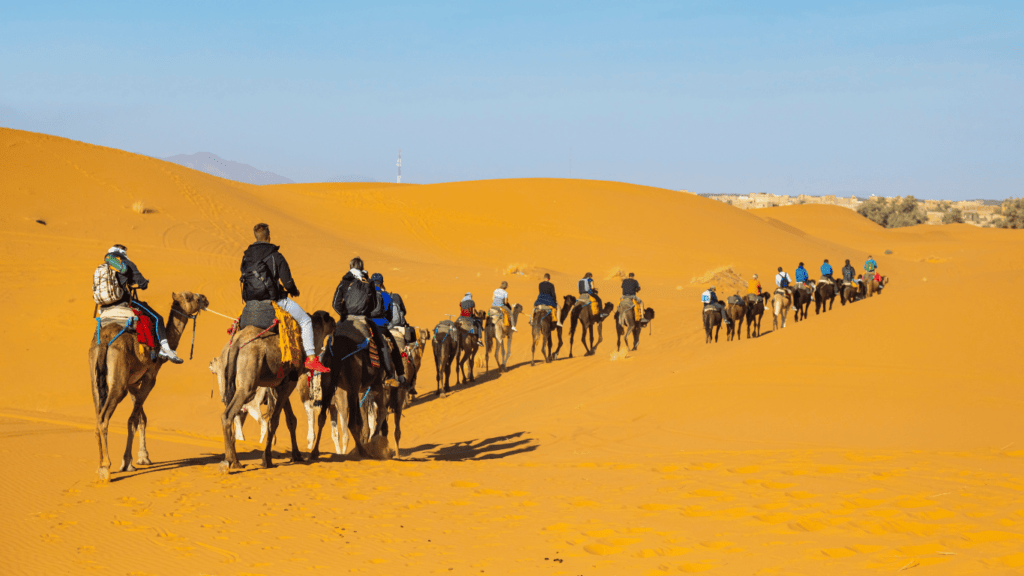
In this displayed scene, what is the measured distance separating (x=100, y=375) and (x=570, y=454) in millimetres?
5722

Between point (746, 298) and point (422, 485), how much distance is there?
17.2 m

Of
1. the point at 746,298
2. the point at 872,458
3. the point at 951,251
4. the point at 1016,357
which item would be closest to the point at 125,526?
the point at 872,458

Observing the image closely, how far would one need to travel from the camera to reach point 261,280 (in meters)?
8.66

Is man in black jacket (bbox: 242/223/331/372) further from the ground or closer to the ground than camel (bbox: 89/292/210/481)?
further from the ground

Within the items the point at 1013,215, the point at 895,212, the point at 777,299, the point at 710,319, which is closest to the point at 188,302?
the point at 710,319

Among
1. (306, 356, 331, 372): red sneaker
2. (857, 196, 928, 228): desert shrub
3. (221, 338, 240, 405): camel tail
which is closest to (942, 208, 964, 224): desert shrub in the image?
(857, 196, 928, 228): desert shrub

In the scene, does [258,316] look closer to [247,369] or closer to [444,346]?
[247,369]

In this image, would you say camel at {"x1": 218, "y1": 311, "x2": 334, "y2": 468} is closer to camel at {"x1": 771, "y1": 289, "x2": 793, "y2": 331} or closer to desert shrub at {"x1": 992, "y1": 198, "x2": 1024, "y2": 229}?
camel at {"x1": 771, "y1": 289, "x2": 793, "y2": 331}

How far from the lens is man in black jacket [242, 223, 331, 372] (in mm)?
8664

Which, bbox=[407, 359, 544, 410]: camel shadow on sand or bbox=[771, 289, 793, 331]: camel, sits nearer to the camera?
bbox=[407, 359, 544, 410]: camel shadow on sand

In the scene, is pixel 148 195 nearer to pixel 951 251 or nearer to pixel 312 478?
pixel 312 478

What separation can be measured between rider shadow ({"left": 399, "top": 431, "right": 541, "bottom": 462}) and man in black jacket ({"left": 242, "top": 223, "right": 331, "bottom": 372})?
2.47 m

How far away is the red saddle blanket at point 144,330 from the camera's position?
8883 mm

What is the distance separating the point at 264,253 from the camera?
8.68 m
